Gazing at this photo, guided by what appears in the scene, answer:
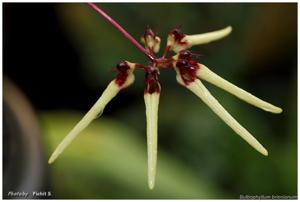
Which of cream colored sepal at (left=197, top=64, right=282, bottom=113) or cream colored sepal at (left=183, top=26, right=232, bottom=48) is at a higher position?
cream colored sepal at (left=183, top=26, right=232, bottom=48)

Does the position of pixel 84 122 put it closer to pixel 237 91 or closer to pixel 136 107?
pixel 237 91

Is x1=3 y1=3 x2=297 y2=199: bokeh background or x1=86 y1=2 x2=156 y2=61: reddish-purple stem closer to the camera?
x1=86 y1=2 x2=156 y2=61: reddish-purple stem

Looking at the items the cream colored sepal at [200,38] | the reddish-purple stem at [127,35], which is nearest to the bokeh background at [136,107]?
the cream colored sepal at [200,38]

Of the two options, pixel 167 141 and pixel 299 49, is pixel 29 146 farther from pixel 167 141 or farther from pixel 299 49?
pixel 299 49

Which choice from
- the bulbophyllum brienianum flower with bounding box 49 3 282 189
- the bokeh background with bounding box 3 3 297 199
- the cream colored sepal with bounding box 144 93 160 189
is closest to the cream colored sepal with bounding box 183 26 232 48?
the bulbophyllum brienianum flower with bounding box 49 3 282 189

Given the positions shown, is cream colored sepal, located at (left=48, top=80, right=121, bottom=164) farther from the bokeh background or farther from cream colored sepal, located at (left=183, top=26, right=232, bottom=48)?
the bokeh background

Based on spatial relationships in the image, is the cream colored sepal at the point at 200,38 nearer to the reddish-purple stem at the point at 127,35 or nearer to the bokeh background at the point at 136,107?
the reddish-purple stem at the point at 127,35
